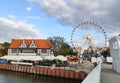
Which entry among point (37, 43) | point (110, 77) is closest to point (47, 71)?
point (110, 77)

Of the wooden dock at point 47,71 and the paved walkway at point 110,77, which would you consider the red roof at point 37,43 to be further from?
the paved walkway at point 110,77

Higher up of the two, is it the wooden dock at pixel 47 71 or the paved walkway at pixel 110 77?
the paved walkway at pixel 110 77

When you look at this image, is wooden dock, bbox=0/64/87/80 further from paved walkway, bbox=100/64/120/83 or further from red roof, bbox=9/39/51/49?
red roof, bbox=9/39/51/49

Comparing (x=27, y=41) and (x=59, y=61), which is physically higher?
(x=27, y=41)

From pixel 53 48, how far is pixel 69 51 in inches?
833

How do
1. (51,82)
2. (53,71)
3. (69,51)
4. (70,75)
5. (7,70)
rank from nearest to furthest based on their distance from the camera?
1. (51,82)
2. (70,75)
3. (53,71)
4. (7,70)
5. (69,51)

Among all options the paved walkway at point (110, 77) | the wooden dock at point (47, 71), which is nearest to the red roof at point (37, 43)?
the wooden dock at point (47, 71)

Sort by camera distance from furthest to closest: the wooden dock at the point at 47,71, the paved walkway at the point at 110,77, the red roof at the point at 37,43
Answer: the red roof at the point at 37,43 → the wooden dock at the point at 47,71 → the paved walkway at the point at 110,77

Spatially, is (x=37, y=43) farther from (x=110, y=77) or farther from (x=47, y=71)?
(x=110, y=77)

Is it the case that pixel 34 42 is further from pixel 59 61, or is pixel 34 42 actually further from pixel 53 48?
pixel 59 61

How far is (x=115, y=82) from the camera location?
1736 cm

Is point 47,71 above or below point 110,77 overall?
below

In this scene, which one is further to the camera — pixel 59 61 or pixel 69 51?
pixel 69 51

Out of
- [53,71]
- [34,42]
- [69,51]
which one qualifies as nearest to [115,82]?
[53,71]
